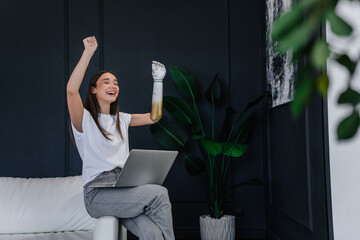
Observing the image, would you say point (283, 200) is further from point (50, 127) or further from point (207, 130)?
point (50, 127)

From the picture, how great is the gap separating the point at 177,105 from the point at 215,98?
37 centimetres

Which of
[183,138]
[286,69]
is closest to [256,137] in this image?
[183,138]

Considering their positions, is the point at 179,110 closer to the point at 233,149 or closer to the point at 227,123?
the point at 227,123

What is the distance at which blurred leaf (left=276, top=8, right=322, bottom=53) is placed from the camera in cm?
28

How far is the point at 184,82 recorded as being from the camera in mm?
3666

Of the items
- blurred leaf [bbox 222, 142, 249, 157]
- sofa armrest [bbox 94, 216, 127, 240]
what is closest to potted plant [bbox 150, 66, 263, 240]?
blurred leaf [bbox 222, 142, 249, 157]

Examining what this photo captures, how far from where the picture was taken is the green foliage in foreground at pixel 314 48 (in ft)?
0.91

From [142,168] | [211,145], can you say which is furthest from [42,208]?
[211,145]

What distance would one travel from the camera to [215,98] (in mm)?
3699

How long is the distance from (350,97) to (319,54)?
0.05 meters

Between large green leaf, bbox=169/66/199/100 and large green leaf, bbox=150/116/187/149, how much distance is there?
297mm

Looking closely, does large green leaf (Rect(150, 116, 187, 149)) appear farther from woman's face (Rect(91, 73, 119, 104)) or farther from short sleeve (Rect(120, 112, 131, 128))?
woman's face (Rect(91, 73, 119, 104))

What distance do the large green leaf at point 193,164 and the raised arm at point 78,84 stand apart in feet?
4.20

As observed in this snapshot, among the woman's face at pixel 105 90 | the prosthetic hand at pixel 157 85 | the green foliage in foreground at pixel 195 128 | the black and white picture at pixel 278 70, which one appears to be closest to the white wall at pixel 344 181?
the black and white picture at pixel 278 70
